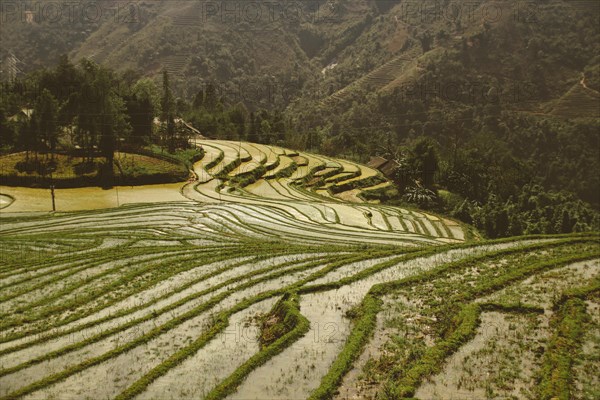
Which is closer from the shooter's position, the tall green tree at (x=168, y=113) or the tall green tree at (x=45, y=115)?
the tall green tree at (x=45, y=115)

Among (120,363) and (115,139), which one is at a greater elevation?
(115,139)

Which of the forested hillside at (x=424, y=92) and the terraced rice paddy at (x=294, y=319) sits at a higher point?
the forested hillside at (x=424, y=92)

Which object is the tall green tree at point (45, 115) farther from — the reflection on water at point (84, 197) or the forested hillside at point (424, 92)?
the reflection on water at point (84, 197)

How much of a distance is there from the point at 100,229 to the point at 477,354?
912 inches

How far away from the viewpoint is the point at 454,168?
61.2m

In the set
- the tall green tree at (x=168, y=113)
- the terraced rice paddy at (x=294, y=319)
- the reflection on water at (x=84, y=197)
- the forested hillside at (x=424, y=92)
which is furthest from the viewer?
the forested hillside at (x=424, y=92)

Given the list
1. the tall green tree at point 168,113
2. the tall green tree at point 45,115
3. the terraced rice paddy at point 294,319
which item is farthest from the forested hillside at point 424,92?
the terraced rice paddy at point 294,319

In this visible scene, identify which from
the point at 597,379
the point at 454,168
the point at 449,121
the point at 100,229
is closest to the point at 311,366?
the point at 597,379

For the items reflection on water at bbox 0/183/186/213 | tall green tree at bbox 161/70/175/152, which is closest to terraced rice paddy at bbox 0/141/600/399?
reflection on water at bbox 0/183/186/213

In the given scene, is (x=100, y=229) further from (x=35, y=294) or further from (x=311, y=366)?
(x=311, y=366)

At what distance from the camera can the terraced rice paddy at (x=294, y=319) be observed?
1062cm

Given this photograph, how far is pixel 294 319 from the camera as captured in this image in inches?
516

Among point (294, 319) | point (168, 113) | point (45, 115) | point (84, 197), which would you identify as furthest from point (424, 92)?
point (294, 319)

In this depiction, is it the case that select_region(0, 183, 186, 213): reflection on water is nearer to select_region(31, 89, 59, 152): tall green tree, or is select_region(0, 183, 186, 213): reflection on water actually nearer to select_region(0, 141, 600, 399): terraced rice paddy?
select_region(31, 89, 59, 152): tall green tree
